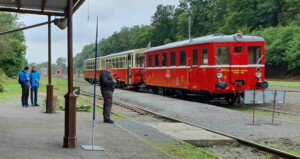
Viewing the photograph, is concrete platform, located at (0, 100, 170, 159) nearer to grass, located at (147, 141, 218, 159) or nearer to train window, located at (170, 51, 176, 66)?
grass, located at (147, 141, 218, 159)

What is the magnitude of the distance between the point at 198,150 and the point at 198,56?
10.6 metres

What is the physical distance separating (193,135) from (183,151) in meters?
2.01

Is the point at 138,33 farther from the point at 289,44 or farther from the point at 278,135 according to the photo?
the point at 278,135

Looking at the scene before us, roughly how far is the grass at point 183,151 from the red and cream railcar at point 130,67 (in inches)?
872

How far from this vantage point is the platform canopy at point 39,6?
10.9 meters

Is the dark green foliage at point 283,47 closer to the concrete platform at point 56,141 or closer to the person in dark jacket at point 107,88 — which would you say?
the person in dark jacket at point 107,88

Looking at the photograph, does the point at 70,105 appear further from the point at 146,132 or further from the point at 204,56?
the point at 204,56

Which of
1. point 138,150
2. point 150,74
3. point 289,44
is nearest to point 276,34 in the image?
point 289,44

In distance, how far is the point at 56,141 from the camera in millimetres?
8945

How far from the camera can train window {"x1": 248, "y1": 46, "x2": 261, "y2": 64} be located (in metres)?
19.0

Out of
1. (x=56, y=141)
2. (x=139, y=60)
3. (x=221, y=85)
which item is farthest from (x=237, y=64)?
(x=139, y=60)

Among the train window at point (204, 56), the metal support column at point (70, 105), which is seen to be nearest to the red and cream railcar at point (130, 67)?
the train window at point (204, 56)

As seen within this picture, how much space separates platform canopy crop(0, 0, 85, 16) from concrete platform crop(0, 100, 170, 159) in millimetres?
3088

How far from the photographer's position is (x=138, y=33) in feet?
410
